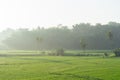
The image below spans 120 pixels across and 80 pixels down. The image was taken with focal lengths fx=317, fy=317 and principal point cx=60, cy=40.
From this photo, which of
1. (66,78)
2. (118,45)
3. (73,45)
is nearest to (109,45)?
(118,45)

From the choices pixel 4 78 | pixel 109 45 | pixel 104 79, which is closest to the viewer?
pixel 104 79

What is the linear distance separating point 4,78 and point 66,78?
7721 millimetres

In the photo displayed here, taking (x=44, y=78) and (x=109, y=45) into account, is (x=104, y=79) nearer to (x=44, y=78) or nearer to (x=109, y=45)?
(x=44, y=78)

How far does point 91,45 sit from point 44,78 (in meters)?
151

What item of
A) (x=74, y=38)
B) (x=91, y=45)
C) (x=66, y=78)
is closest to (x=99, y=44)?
(x=91, y=45)

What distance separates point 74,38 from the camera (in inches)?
7697

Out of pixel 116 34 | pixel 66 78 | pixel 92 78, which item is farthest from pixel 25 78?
pixel 116 34

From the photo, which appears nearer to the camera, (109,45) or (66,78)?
(66,78)

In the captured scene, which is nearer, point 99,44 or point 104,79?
point 104,79

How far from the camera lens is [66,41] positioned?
19588cm

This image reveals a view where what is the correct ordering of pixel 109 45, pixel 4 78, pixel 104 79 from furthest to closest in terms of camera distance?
pixel 109 45 < pixel 4 78 < pixel 104 79

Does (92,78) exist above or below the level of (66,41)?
below

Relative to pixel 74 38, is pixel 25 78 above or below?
below

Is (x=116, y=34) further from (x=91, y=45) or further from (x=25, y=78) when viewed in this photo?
(x=25, y=78)
